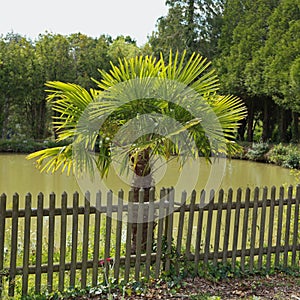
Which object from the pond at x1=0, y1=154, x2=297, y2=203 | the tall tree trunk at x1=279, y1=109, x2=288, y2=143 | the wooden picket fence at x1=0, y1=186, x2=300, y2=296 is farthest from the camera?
the tall tree trunk at x1=279, y1=109, x2=288, y2=143

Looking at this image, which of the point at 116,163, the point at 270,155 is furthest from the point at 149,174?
the point at 270,155

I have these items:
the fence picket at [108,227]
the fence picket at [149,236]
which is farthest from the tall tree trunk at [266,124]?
the fence picket at [108,227]

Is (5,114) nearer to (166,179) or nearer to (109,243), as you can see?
(166,179)

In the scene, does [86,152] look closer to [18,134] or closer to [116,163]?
[116,163]

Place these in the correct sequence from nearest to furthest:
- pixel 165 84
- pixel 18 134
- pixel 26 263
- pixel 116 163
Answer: pixel 26 263, pixel 165 84, pixel 116 163, pixel 18 134

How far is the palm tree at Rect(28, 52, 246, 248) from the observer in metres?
5.41

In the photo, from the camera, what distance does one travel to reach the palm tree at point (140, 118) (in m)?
5.41

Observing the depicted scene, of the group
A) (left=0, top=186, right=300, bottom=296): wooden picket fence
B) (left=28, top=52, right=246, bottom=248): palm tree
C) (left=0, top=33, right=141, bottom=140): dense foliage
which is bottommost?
(left=0, top=186, right=300, bottom=296): wooden picket fence

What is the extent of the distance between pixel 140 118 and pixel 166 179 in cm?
1139

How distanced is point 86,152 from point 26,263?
145 centimetres

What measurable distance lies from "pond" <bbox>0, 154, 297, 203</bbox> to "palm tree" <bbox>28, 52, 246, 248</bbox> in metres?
5.76

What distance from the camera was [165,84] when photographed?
545 cm

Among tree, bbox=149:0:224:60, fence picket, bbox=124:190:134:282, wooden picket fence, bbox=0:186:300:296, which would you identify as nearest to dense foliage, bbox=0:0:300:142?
tree, bbox=149:0:224:60

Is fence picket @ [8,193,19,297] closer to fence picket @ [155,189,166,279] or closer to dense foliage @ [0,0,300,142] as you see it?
fence picket @ [155,189,166,279]
